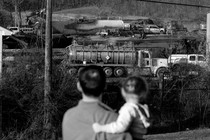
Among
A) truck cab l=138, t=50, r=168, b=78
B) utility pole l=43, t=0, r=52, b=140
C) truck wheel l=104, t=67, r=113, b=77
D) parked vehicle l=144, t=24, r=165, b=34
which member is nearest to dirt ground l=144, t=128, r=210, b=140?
utility pole l=43, t=0, r=52, b=140

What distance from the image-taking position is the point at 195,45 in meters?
36.6

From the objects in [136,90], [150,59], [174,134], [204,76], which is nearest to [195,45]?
[150,59]

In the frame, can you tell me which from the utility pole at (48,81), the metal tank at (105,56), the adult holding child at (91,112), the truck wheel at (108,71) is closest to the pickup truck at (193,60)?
the metal tank at (105,56)

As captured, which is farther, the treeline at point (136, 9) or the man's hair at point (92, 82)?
the treeline at point (136, 9)

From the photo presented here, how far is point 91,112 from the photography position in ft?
11.5

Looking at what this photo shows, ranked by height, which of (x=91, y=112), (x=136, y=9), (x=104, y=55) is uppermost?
(x=136, y=9)

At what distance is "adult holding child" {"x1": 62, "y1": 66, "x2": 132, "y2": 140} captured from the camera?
352cm

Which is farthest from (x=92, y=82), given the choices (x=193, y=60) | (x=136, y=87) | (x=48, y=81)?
(x=193, y=60)

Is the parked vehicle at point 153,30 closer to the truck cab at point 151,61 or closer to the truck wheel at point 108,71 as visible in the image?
the truck cab at point 151,61

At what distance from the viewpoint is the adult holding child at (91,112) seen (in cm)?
352

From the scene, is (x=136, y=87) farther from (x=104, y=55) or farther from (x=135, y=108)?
(x=104, y=55)

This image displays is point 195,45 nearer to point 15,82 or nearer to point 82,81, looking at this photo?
point 15,82

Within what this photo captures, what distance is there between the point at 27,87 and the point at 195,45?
26.9 meters

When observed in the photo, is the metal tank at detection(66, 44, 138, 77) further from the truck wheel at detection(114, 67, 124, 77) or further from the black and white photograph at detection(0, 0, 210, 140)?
the truck wheel at detection(114, 67, 124, 77)
